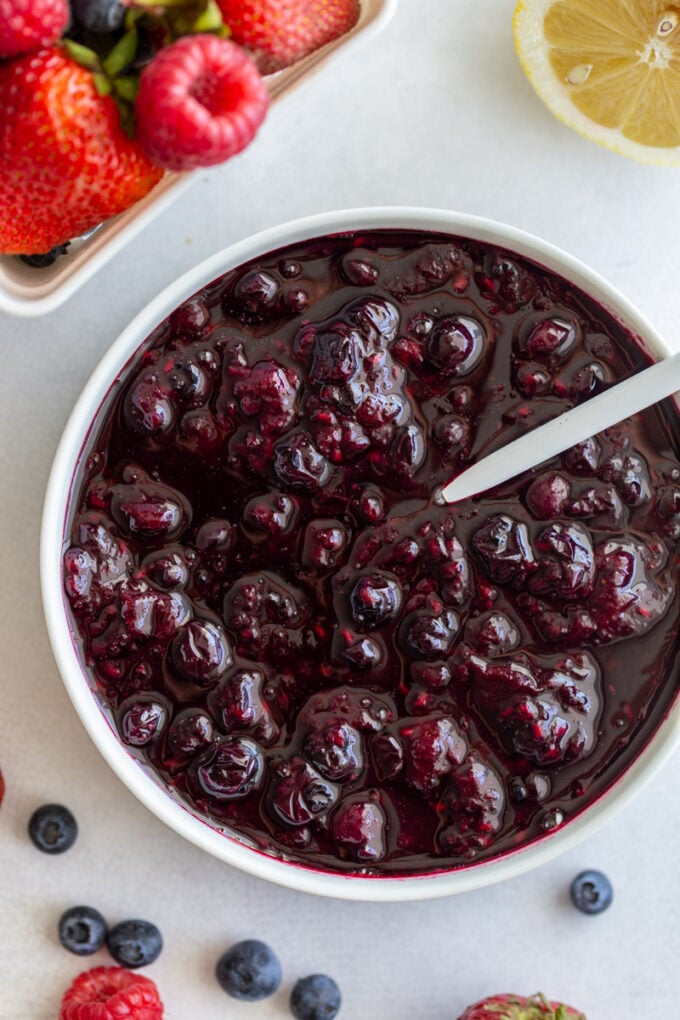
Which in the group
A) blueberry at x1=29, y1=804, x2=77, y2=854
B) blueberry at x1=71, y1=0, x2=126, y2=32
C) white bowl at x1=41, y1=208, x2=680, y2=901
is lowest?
blueberry at x1=29, y1=804, x2=77, y2=854

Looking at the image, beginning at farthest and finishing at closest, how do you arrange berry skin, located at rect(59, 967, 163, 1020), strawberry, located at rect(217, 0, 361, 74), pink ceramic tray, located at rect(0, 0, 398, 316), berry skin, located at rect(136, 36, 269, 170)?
berry skin, located at rect(59, 967, 163, 1020), pink ceramic tray, located at rect(0, 0, 398, 316), strawberry, located at rect(217, 0, 361, 74), berry skin, located at rect(136, 36, 269, 170)

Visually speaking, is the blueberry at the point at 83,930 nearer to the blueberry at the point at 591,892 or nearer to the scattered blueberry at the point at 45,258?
the blueberry at the point at 591,892

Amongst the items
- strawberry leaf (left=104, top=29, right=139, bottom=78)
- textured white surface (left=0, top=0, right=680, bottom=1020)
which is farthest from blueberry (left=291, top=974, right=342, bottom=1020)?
strawberry leaf (left=104, top=29, right=139, bottom=78)

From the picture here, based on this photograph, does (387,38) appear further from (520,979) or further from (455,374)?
(520,979)

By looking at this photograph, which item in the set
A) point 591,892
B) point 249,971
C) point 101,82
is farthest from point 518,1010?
point 101,82

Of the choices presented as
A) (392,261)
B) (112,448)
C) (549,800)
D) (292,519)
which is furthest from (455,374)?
(549,800)

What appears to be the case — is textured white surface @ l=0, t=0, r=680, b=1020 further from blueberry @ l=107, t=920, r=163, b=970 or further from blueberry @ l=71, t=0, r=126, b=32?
blueberry @ l=71, t=0, r=126, b=32
